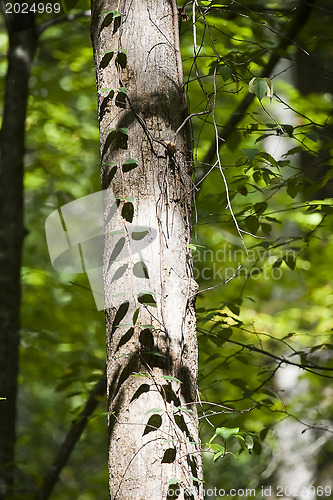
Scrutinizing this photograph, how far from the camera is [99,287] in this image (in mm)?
1960

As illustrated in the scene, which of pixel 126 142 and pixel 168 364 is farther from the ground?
pixel 126 142

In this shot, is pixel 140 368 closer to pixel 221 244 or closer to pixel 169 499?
pixel 169 499

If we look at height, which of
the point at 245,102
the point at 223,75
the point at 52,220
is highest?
the point at 245,102

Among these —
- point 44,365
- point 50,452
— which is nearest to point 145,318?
point 44,365

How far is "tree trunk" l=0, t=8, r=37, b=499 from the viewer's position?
13.4 ft

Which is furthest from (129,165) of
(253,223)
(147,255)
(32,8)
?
(32,8)

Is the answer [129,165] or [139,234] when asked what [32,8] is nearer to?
[129,165]

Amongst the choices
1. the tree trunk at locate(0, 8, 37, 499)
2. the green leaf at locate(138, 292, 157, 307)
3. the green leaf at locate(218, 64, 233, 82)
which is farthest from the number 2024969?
the green leaf at locate(138, 292, 157, 307)

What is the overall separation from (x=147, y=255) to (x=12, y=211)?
10.2 ft

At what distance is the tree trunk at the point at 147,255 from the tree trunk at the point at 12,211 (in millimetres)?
2811

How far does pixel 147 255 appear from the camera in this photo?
1.53 metres

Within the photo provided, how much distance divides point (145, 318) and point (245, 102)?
7.66 ft

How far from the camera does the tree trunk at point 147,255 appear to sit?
140 centimetres

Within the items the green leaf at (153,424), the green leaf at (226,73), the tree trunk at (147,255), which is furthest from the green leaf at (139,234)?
the green leaf at (226,73)
